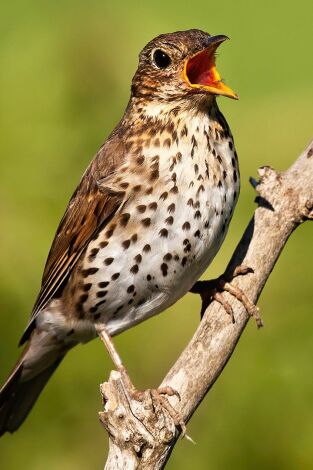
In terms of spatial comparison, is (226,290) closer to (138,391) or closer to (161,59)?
(138,391)

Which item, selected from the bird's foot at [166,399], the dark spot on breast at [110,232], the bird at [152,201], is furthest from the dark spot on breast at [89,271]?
the bird's foot at [166,399]

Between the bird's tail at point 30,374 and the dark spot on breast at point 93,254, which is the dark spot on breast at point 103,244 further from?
the bird's tail at point 30,374

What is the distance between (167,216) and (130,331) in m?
0.69

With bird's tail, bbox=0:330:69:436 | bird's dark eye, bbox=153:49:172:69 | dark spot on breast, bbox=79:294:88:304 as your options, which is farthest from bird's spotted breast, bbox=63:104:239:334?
bird's tail, bbox=0:330:69:436

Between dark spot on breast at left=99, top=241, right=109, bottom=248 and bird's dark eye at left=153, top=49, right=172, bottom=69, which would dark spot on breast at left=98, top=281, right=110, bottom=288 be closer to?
dark spot on breast at left=99, top=241, right=109, bottom=248

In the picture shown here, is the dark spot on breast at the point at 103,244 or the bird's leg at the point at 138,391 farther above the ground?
the dark spot on breast at the point at 103,244

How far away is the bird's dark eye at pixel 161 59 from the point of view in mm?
4961

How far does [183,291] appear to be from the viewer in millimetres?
5027

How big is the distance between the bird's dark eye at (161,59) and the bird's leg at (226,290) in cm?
84

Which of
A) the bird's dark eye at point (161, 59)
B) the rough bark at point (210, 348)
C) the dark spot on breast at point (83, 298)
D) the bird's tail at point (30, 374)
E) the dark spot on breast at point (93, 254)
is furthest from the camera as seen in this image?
the bird's tail at point (30, 374)

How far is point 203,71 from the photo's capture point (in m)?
5.02

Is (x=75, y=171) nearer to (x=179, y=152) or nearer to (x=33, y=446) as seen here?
(x=179, y=152)

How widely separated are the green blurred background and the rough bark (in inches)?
12.7

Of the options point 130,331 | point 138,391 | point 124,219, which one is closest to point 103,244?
point 124,219
